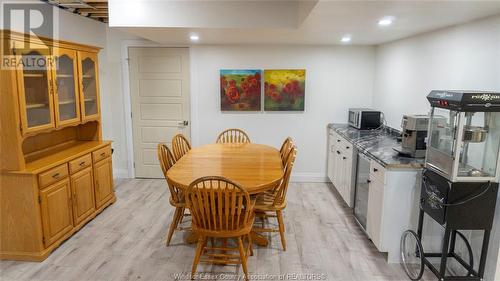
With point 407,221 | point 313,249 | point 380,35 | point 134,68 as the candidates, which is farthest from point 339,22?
point 134,68

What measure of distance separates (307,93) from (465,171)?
2.98m

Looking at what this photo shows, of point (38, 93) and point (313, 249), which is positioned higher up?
Result: point (38, 93)

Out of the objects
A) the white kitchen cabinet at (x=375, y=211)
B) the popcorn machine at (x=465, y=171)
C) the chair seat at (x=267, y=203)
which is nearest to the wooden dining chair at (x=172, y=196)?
the chair seat at (x=267, y=203)

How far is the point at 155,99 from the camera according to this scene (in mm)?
5141

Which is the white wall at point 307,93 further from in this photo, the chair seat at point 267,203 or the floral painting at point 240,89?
the chair seat at point 267,203

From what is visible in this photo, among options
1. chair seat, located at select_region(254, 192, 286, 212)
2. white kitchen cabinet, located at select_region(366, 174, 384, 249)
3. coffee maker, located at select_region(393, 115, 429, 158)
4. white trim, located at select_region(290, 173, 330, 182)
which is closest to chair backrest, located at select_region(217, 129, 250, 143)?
white trim, located at select_region(290, 173, 330, 182)

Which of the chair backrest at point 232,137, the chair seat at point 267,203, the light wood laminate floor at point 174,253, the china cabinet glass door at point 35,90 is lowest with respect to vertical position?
the light wood laminate floor at point 174,253

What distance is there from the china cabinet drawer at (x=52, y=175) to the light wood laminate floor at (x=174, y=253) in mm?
658

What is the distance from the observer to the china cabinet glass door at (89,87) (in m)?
3.69

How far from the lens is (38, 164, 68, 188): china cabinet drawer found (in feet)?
9.37

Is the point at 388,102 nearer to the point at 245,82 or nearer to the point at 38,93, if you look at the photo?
the point at 245,82

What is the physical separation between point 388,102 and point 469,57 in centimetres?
171

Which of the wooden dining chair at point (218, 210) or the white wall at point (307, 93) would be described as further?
the white wall at point (307, 93)

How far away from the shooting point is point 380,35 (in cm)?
383
